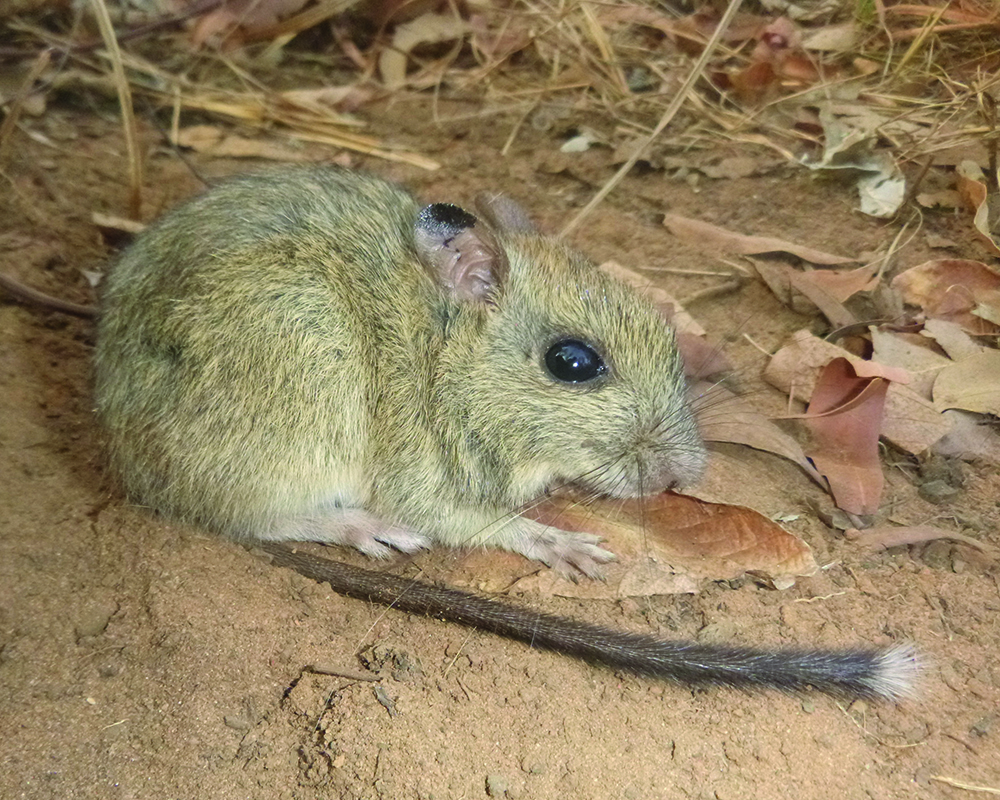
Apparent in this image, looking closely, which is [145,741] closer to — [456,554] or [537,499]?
[456,554]

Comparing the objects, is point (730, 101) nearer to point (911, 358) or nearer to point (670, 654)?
point (911, 358)

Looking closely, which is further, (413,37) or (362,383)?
(413,37)

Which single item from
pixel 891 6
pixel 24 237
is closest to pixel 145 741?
pixel 24 237

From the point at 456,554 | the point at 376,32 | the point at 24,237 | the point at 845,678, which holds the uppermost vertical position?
the point at 376,32

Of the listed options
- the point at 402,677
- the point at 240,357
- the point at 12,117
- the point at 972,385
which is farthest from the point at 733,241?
the point at 12,117

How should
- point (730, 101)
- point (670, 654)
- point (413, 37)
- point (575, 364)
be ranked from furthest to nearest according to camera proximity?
point (413, 37)
point (730, 101)
point (575, 364)
point (670, 654)

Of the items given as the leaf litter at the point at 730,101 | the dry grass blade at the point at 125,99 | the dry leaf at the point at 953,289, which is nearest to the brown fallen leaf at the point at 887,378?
the leaf litter at the point at 730,101

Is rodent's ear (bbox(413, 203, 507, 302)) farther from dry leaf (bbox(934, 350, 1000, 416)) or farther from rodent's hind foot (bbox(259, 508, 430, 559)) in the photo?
dry leaf (bbox(934, 350, 1000, 416))

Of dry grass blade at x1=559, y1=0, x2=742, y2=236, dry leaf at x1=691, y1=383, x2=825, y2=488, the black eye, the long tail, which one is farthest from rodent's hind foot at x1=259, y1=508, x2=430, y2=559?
dry grass blade at x1=559, y1=0, x2=742, y2=236
